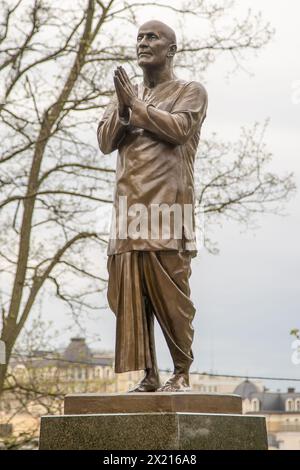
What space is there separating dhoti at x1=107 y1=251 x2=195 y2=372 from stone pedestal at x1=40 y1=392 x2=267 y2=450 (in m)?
0.45

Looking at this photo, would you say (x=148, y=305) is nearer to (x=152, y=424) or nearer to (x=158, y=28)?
(x=152, y=424)

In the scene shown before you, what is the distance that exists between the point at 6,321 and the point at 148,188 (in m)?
9.21

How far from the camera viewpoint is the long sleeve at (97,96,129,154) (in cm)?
925

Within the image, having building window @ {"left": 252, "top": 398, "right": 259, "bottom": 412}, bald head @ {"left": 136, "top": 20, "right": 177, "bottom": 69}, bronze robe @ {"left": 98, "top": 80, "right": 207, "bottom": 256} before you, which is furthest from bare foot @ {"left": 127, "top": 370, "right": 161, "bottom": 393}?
building window @ {"left": 252, "top": 398, "right": 259, "bottom": 412}

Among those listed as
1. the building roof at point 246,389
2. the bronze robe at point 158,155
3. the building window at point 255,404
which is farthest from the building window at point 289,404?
the bronze robe at point 158,155

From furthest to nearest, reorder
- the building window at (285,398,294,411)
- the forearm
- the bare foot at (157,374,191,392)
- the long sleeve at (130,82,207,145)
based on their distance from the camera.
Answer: the building window at (285,398,294,411)
the forearm
the long sleeve at (130,82,207,145)
the bare foot at (157,374,191,392)

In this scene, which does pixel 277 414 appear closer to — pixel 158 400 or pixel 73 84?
pixel 73 84

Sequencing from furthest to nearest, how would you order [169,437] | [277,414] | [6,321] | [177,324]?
[277,414] → [6,321] → [177,324] → [169,437]

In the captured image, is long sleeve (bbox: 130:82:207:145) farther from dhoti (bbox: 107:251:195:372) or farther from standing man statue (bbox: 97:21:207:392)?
dhoti (bbox: 107:251:195:372)

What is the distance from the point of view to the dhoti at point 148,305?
8969 millimetres

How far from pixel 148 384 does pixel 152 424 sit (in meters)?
0.81

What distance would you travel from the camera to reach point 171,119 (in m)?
9.05
